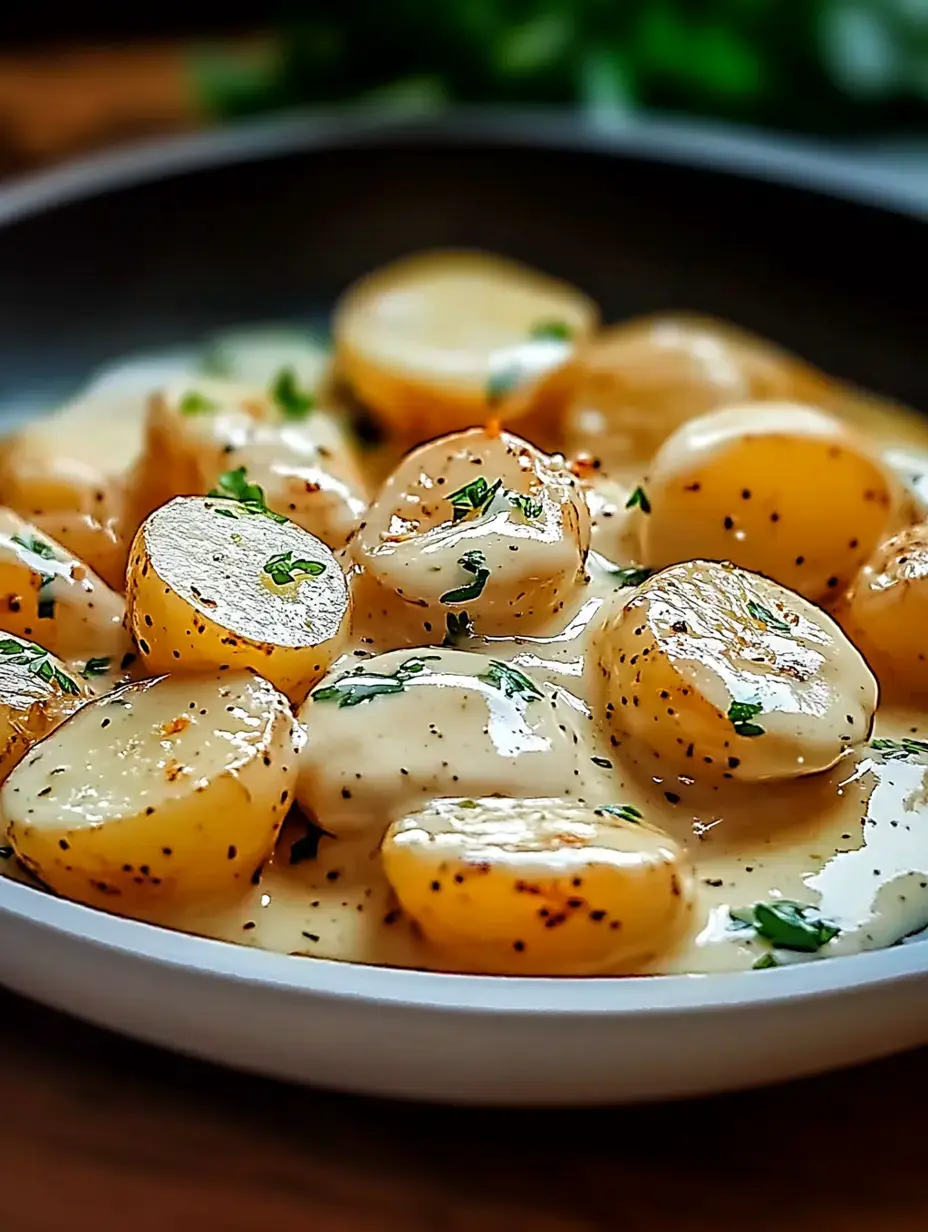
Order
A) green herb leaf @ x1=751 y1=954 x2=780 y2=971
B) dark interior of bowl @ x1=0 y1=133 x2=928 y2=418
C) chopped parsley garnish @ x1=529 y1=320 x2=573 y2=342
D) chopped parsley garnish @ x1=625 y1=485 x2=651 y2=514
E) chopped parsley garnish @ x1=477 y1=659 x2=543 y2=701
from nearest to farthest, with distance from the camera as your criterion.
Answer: green herb leaf @ x1=751 y1=954 x2=780 y2=971 < chopped parsley garnish @ x1=477 y1=659 x2=543 y2=701 < chopped parsley garnish @ x1=625 y1=485 x2=651 y2=514 < chopped parsley garnish @ x1=529 y1=320 x2=573 y2=342 < dark interior of bowl @ x1=0 y1=133 x2=928 y2=418

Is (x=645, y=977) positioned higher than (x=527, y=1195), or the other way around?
(x=645, y=977)

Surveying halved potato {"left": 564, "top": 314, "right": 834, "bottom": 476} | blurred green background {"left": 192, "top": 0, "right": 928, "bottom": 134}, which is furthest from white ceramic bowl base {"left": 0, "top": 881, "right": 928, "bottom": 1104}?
blurred green background {"left": 192, "top": 0, "right": 928, "bottom": 134}

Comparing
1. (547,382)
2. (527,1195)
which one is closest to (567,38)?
(547,382)

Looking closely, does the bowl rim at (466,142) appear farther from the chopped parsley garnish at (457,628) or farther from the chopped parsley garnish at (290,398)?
the chopped parsley garnish at (290,398)

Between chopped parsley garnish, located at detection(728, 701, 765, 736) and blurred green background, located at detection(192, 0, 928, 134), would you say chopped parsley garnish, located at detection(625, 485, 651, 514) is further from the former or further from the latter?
blurred green background, located at detection(192, 0, 928, 134)

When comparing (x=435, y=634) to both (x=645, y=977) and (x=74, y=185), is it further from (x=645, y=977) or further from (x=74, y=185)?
(x=74, y=185)
